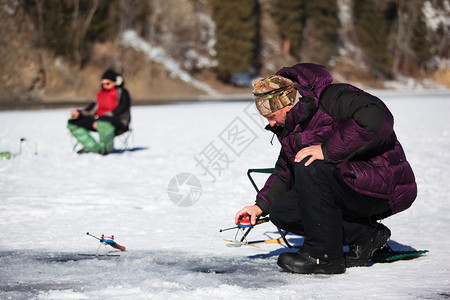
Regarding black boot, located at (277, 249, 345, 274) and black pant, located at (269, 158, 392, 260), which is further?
black boot, located at (277, 249, 345, 274)

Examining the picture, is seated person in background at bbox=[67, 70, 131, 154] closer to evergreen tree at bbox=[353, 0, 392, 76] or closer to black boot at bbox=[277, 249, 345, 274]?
black boot at bbox=[277, 249, 345, 274]

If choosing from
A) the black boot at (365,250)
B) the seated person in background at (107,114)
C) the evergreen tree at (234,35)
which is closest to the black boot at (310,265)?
the black boot at (365,250)

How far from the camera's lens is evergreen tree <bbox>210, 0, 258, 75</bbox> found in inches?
1849

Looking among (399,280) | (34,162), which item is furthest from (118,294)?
(34,162)

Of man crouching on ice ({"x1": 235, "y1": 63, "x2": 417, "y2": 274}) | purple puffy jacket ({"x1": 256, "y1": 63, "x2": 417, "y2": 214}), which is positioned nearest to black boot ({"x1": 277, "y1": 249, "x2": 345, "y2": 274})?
man crouching on ice ({"x1": 235, "y1": 63, "x2": 417, "y2": 274})

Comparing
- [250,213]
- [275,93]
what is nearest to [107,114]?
[250,213]

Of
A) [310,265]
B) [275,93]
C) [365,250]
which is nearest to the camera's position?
[275,93]

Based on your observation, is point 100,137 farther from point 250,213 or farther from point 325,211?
point 325,211

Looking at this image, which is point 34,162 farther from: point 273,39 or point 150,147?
point 273,39

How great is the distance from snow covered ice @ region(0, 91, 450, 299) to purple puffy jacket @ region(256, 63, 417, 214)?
581 millimetres

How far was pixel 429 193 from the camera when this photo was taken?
684cm

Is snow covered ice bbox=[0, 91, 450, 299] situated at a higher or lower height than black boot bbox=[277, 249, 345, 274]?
lower

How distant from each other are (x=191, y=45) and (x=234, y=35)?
12.0 feet

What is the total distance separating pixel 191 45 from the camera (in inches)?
1924
